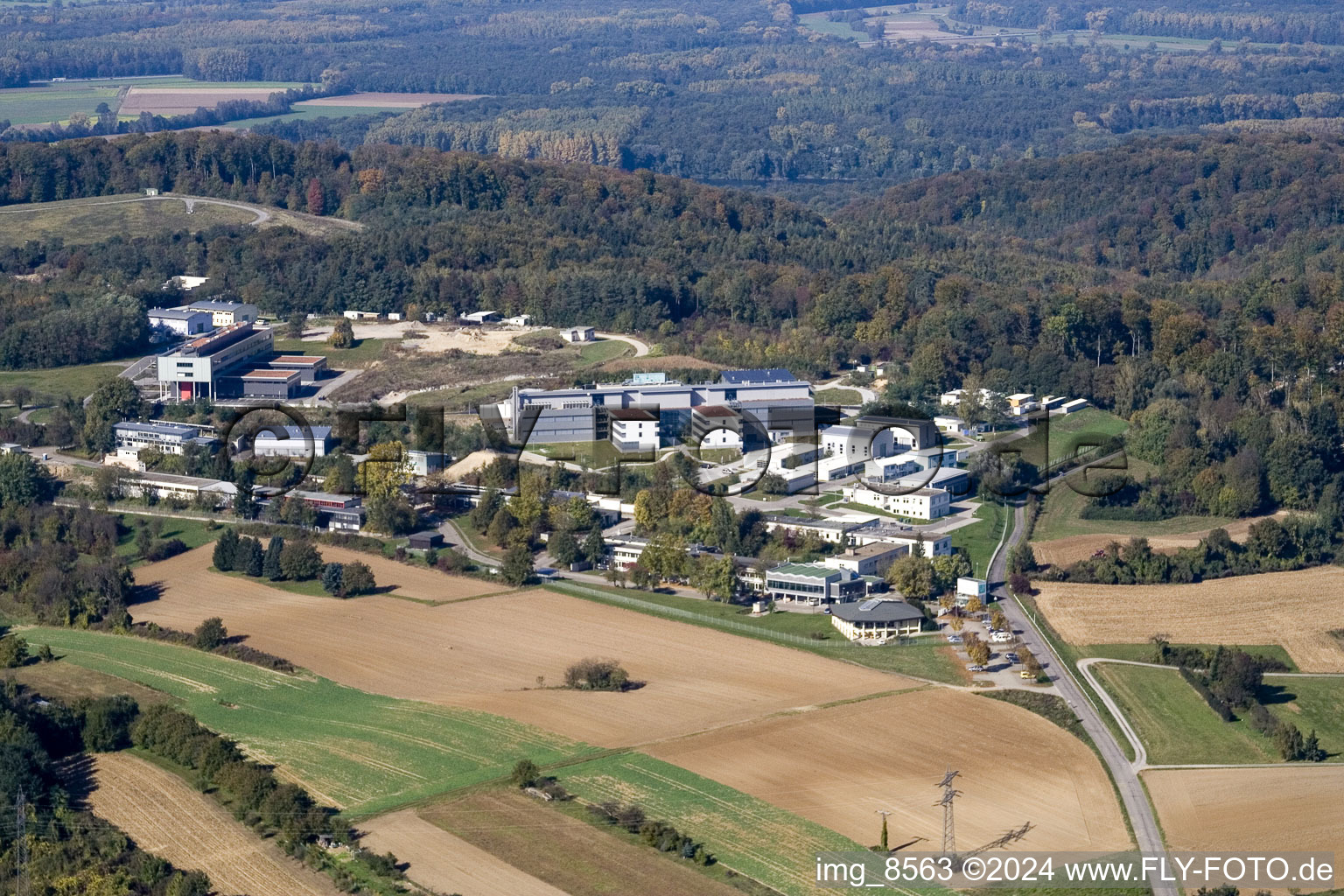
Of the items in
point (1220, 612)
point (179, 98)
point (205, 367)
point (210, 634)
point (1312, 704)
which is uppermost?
point (179, 98)

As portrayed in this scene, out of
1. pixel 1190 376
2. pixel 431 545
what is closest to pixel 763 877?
pixel 431 545

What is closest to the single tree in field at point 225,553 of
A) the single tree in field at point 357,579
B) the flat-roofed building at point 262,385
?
the single tree in field at point 357,579

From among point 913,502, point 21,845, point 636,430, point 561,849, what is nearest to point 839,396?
point 636,430

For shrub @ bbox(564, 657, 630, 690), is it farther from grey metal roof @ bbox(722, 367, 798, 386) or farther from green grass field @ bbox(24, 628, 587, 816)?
grey metal roof @ bbox(722, 367, 798, 386)

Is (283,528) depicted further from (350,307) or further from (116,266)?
(116,266)

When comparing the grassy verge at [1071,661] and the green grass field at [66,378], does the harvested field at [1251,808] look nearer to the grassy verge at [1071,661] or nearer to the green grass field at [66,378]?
the grassy verge at [1071,661]

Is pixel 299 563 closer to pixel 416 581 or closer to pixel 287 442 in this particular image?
pixel 416 581

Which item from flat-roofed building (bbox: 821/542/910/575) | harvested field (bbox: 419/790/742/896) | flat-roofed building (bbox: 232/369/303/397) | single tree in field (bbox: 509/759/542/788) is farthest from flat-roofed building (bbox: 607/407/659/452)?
harvested field (bbox: 419/790/742/896)
